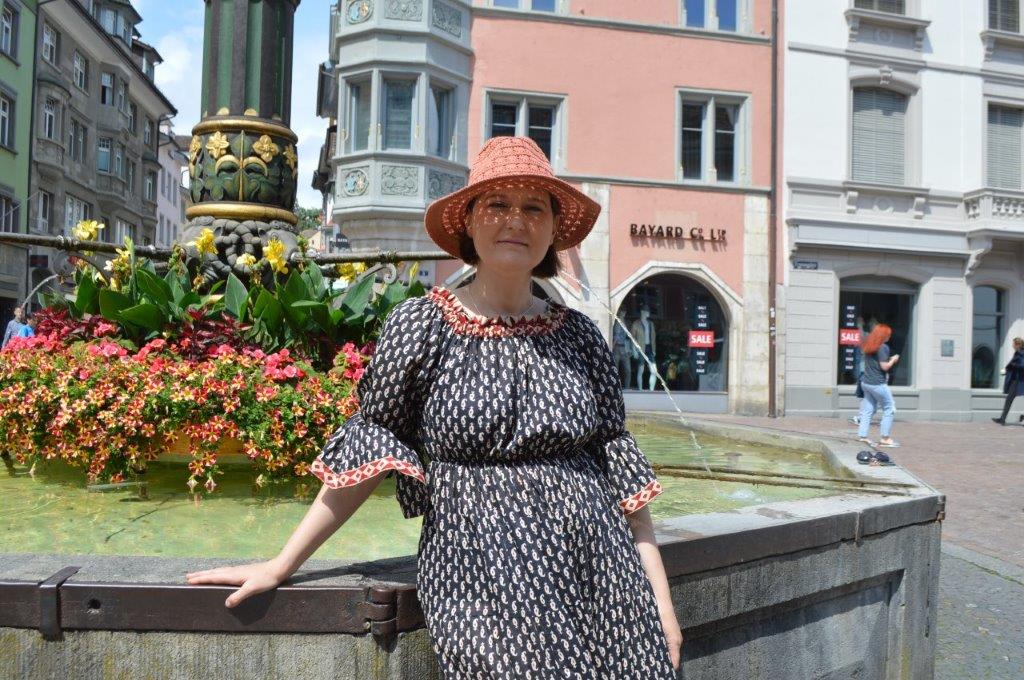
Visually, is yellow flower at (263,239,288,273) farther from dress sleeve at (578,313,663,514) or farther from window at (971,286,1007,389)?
Result: window at (971,286,1007,389)

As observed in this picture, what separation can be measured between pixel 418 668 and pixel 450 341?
748mm

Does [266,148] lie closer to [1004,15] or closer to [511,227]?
[511,227]

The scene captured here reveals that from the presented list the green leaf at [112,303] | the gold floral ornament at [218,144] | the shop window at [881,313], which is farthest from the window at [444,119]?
the green leaf at [112,303]

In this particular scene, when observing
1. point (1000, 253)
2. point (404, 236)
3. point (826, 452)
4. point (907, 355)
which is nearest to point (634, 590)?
point (826, 452)

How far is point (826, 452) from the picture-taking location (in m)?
5.05

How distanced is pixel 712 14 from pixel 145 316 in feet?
57.0

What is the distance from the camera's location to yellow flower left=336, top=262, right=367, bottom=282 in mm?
4504

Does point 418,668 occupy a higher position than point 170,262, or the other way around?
point 170,262

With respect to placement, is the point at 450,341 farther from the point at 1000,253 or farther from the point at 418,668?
the point at 1000,253

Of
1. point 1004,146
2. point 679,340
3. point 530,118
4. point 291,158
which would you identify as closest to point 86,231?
point 291,158

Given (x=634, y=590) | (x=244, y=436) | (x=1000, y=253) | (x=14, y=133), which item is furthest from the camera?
(x=14, y=133)

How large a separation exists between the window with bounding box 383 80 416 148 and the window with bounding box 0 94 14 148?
1552cm

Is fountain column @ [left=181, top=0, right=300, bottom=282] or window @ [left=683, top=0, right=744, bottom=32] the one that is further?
window @ [left=683, top=0, right=744, bottom=32]

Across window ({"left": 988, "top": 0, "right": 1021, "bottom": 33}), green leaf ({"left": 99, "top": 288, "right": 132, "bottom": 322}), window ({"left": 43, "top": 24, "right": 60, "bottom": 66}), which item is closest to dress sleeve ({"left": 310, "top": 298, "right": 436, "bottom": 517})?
green leaf ({"left": 99, "top": 288, "right": 132, "bottom": 322})
